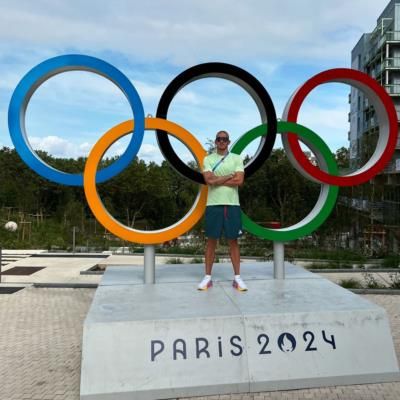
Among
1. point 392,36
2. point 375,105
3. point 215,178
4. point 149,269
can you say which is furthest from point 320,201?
point 392,36

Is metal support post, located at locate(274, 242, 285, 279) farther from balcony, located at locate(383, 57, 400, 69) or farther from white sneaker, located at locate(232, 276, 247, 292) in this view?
balcony, located at locate(383, 57, 400, 69)

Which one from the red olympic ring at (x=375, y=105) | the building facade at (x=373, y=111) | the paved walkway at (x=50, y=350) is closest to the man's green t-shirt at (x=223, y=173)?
the red olympic ring at (x=375, y=105)

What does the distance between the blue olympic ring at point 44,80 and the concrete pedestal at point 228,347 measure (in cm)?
187

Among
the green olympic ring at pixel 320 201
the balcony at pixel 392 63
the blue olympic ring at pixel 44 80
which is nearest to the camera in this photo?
the blue olympic ring at pixel 44 80

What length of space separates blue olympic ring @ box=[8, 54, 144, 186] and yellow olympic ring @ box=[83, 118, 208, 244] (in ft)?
0.51

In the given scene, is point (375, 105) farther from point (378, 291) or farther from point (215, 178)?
point (378, 291)

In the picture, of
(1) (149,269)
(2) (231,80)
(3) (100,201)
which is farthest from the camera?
(2) (231,80)

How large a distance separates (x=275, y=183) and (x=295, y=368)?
2443 cm

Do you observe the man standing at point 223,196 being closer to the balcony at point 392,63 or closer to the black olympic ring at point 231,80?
the black olympic ring at point 231,80

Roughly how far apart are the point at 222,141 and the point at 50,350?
336 centimetres

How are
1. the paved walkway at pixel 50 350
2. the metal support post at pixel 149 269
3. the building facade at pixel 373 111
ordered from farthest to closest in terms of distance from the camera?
the building facade at pixel 373 111, the metal support post at pixel 149 269, the paved walkway at pixel 50 350

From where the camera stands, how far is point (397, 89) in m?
40.0

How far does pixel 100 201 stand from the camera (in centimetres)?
604

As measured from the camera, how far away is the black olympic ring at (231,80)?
600 centimetres
